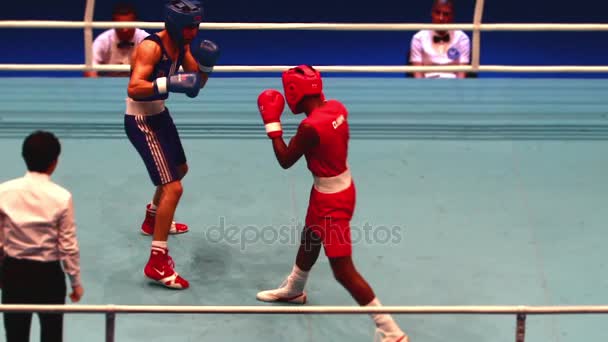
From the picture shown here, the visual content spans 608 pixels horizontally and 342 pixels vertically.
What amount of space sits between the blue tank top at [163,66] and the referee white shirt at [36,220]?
3.36 ft

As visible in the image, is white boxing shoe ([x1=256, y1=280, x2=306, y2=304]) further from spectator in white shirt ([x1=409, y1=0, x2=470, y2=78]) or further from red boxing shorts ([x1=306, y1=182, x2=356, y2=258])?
spectator in white shirt ([x1=409, y1=0, x2=470, y2=78])

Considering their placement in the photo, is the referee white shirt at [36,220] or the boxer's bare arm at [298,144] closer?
the referee white shirt at [36,220]

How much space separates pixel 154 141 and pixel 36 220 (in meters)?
1.15

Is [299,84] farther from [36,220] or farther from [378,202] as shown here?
[378,202]

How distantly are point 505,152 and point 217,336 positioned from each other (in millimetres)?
2281

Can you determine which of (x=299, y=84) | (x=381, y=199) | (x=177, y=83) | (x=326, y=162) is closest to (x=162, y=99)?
(x=177, y=83)

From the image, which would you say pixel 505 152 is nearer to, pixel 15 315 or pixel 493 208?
pixel 493 208

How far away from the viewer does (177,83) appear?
176 inches

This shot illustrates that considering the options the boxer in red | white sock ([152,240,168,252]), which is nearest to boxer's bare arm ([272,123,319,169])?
the boxer in red

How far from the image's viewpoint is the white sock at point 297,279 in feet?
14.6

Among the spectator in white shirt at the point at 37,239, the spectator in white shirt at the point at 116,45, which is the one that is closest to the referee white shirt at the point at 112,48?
the spectator in white shirt at the point at 116,45

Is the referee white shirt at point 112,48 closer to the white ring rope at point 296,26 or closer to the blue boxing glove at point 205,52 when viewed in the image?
the white ring rope at point 296,26

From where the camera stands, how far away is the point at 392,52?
789cm

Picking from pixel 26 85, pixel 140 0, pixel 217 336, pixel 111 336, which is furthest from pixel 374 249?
pixel 140 0
